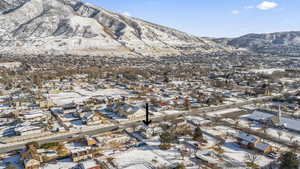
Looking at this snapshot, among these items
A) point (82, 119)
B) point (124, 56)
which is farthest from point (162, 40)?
point (82, 119)

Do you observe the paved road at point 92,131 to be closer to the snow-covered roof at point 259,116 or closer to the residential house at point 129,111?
the residential house at point 129,111

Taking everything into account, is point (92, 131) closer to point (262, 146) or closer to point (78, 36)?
point (262, 146)

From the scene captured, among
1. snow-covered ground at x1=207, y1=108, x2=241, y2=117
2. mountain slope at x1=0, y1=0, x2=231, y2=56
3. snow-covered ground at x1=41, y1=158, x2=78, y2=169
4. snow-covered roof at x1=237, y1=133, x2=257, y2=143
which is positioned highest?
mountain slope at x1=0, y1=0, x2=231, y2=56

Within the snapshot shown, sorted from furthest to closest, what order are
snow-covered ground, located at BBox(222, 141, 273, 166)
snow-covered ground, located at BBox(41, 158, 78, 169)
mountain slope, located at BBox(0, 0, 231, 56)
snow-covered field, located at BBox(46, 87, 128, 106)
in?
mountain slope, located at BBox(0, 0, 231, 56) < snow-covered field, located at BBox(46, 87, 128, 106) < snow-covered ground, located at BBox(222, 141, 273, 166) < snow-covered ground, located at BBox(41, 158, 78, 169)

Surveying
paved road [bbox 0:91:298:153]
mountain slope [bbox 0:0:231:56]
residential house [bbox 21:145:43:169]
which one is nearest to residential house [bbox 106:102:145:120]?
paved road [bbox 0:91:298:153]

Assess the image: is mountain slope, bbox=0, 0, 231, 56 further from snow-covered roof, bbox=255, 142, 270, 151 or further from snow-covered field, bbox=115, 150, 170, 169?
snow-covered roof, bbox=255, 142, 270, 151

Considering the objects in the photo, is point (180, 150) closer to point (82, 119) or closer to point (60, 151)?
point (60, 151)

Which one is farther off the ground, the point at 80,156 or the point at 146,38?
the point at 146,38

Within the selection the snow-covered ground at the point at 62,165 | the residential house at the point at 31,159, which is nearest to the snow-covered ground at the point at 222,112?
the snow-covered ground at the point at 62,165

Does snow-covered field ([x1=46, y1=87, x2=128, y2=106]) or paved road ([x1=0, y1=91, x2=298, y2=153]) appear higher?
snow-covered field ([x1=46, y1=87, x2=128, y2=106])
